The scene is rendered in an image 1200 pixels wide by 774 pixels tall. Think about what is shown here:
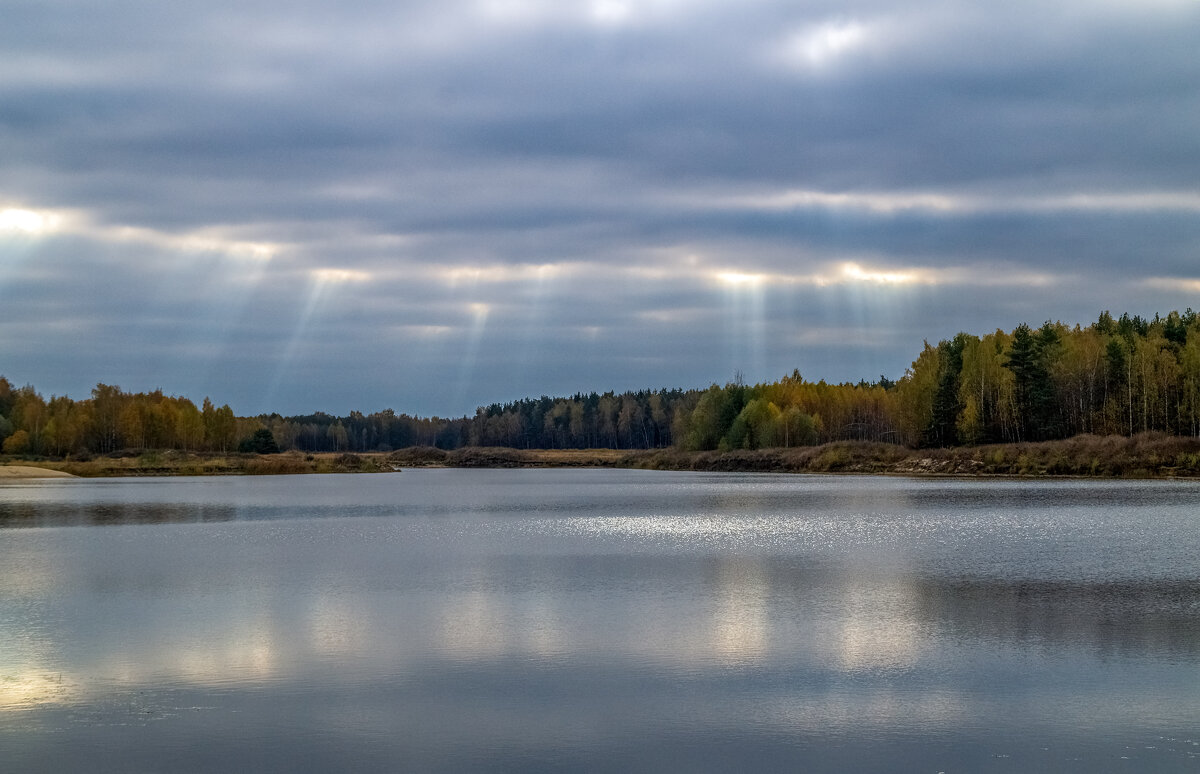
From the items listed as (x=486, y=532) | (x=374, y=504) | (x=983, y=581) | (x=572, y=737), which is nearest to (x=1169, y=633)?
(x=983, y=581)

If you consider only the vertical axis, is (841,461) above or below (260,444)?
below

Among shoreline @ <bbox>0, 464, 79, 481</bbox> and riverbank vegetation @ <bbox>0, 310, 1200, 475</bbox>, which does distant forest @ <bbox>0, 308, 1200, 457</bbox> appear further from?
shoreline @ <bbox>0, 464, 79, 481</bbox>

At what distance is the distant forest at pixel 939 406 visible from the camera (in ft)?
256

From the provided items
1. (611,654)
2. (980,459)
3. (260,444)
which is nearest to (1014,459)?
(980,459)

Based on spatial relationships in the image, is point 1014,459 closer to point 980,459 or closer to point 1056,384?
point 980,459

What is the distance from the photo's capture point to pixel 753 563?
22.2m

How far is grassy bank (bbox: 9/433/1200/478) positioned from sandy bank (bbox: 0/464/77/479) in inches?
117

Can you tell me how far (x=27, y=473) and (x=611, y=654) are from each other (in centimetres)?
9442

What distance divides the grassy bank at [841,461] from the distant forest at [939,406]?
15.8ft

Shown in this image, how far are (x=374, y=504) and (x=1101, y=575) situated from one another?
35.9m

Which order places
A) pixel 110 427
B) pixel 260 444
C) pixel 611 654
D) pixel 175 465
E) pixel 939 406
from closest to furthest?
1. pixel 611 654
2. pixel 939 406
3. pixel 175 465
4. pixel 110 427
5. pixel 260 444

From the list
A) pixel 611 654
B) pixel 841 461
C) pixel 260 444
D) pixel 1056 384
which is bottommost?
pixel 841 461

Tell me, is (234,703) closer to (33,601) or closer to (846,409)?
(33,601)

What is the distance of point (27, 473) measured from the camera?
92.2m
